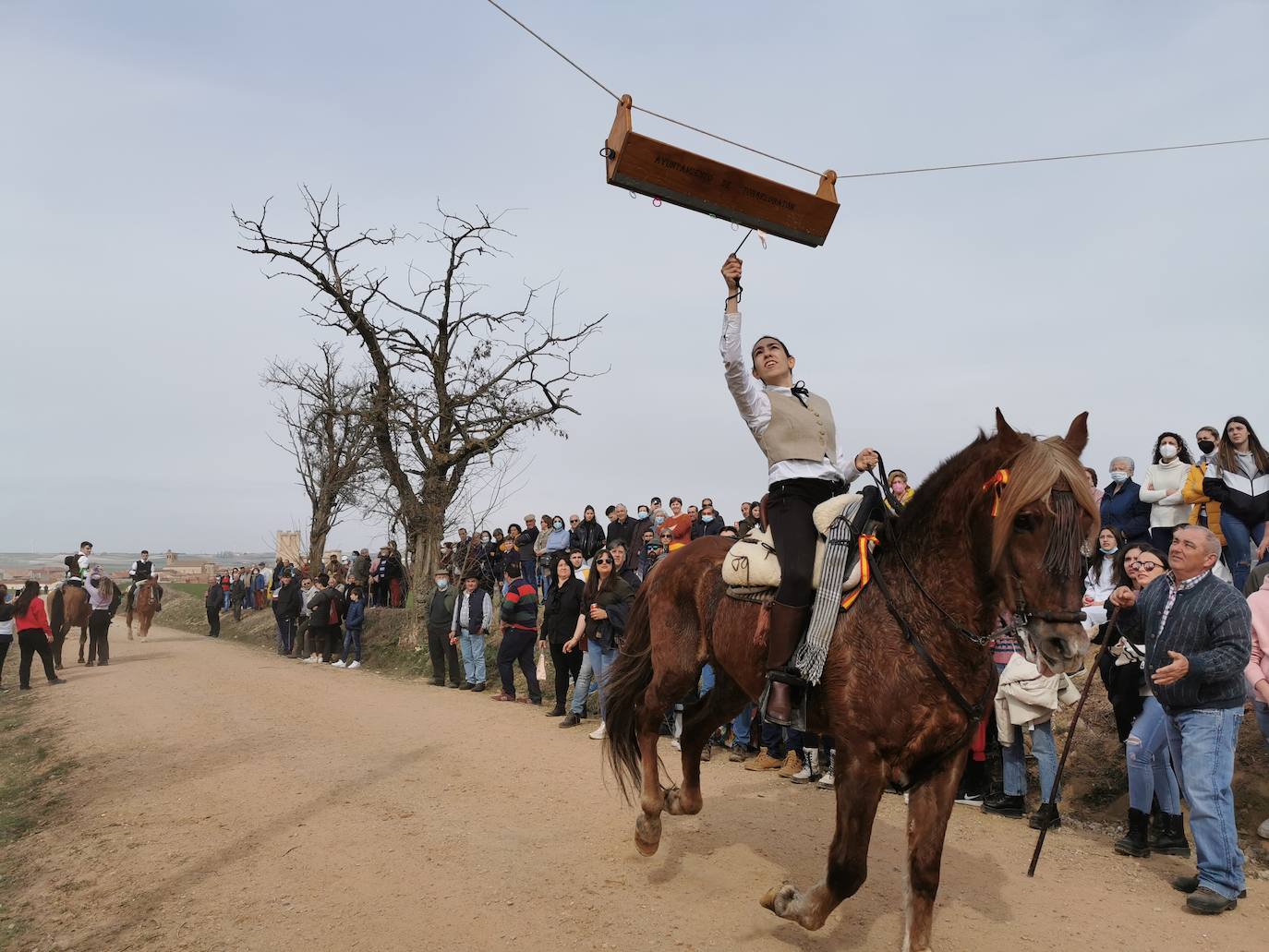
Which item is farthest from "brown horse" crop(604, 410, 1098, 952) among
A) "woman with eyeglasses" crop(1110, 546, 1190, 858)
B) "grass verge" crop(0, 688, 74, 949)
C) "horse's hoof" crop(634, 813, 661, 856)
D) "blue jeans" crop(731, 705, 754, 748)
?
"blue jeans" crop(731, 705, 754, 748)

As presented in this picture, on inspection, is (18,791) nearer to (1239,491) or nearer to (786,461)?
(786,461)

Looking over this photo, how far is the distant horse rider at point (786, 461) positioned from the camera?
443 centimetres

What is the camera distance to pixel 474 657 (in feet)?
46.8

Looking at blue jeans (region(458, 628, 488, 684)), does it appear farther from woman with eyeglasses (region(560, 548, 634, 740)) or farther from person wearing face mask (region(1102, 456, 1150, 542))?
person wearing face mask (region(1102, 456, 1150, 542))

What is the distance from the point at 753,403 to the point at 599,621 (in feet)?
21.6

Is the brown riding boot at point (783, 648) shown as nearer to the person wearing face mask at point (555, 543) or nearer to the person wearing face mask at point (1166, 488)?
the person wearing face mask at point (1166, 488)

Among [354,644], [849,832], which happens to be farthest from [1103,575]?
[354,644]

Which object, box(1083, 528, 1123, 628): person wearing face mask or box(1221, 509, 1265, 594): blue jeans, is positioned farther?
box(1221, 509, 1265, 594): blue jeans

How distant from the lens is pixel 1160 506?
9547mm

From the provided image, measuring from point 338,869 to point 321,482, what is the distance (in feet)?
96.9

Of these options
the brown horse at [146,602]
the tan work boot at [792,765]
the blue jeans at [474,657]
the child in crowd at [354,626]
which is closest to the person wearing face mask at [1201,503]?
the tan work boot at [792,765]

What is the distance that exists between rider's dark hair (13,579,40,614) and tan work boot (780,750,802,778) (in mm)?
14282

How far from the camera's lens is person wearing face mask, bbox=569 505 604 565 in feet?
54.4

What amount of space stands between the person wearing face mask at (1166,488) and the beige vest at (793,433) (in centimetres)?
673
